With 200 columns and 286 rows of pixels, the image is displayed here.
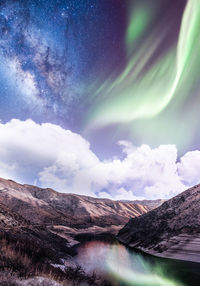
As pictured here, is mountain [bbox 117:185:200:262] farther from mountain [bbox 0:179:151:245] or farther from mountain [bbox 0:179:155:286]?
mountain [bbox 0:179:151:245]

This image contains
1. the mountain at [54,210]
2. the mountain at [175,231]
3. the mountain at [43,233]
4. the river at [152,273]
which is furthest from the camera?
the mountain at [54,210]

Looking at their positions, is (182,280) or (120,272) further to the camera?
(120,272)

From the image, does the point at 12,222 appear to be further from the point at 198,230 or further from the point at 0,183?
the point at 0,183

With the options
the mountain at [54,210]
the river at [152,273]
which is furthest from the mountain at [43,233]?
the river at [152,273]

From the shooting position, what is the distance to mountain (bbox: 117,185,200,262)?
3983 cm

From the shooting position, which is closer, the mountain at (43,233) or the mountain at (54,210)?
the mountain at (43,233)

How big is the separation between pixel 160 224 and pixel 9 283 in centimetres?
5759

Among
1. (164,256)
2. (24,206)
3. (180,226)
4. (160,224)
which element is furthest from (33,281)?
(24,206)

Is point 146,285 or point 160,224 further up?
point 160,224

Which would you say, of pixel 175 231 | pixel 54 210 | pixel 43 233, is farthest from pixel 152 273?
pixel 54 210

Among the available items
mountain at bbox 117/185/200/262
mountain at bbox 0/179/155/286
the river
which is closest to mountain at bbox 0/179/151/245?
mountain at bbox 0/179/155/286

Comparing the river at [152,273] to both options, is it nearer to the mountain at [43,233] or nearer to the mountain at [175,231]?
the mountain at [175,231]

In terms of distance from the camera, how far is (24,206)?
109812 mm

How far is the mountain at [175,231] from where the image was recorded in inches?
1568
